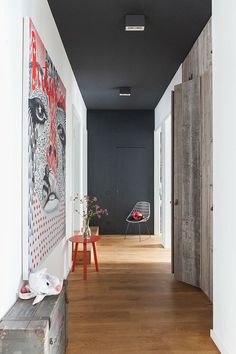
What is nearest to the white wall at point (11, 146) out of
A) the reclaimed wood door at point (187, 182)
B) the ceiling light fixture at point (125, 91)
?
the reclaimed wood door at point (187, 182)

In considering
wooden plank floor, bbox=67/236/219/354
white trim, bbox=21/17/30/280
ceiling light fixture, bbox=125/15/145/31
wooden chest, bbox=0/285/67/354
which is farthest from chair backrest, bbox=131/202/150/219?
wooden chest, bbox=0/285/67/354

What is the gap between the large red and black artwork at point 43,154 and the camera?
2.26 m

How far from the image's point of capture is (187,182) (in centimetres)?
392

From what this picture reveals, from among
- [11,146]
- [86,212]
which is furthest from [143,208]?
[11,146]

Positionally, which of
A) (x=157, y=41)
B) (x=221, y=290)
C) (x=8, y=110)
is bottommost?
(x=221, y=290)

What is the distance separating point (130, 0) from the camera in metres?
3.01

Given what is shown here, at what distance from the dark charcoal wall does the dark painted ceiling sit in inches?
66.8

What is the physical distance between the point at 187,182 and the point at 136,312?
1.55m

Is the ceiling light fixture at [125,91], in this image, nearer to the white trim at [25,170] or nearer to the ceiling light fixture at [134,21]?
the ceiling light fixture at [134,21]

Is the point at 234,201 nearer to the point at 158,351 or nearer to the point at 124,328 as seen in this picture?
the point at 158,351

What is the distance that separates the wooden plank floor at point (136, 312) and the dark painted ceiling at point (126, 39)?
2.74 metres

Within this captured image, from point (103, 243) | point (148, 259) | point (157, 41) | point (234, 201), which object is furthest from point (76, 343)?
point (103, 243)

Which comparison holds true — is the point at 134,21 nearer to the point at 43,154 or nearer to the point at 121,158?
the point at 43,154

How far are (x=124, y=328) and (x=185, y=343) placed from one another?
51 centimetres
